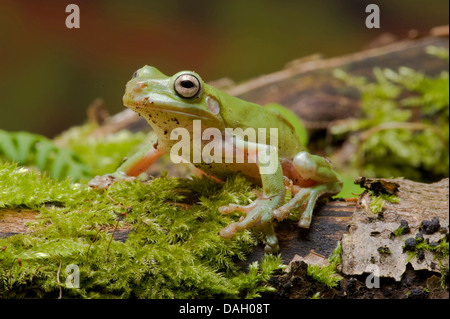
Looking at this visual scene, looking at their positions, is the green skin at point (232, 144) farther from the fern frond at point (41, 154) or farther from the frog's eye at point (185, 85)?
the fern frond at point (41, 154)

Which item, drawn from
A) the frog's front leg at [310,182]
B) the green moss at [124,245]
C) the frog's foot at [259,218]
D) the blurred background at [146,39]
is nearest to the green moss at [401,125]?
the blurred background at [146,39]

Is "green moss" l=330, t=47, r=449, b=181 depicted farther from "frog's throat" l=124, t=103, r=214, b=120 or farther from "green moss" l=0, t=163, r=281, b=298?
"green moss" l=0, t=163, r=281, b=298

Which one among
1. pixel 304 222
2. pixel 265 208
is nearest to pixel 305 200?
pixel 304 222

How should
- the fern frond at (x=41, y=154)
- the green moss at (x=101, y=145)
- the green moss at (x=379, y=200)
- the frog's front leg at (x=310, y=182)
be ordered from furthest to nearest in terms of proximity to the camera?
the green moss at (x=101, y=145) → the fern frond at (x=41, y=154) → the frog's front leg at (x=310, y=182) → the green moss at (x=379, y=200)

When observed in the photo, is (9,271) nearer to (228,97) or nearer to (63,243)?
(63,243)

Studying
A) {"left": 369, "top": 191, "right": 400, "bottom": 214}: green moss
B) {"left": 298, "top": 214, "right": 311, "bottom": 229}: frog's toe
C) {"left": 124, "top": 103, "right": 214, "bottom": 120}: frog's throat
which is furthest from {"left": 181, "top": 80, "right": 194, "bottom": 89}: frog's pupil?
{"left": 369, "top": 191, "right": 400, "bottom": 214}: green moss
